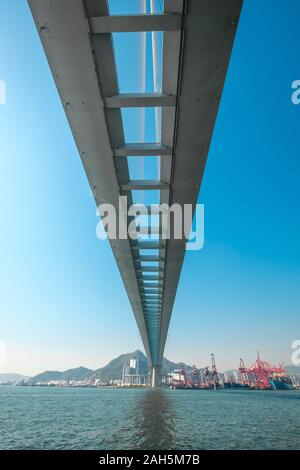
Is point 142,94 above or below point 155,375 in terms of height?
above

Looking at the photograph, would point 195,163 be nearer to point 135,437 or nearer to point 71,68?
point 71,68

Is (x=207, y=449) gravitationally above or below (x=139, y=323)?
below

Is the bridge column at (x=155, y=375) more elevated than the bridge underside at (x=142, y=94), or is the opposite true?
the bridge underside at (x=142, y=94)

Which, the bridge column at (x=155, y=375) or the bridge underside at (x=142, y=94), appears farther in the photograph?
the bridge column at (x=155, y=375)

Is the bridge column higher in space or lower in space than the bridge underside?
lower

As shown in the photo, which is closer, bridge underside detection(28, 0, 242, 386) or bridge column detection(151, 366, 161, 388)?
bridge underside detection(28, 0, 242, 386)

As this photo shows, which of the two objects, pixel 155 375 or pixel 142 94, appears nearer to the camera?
pixel 142 94
